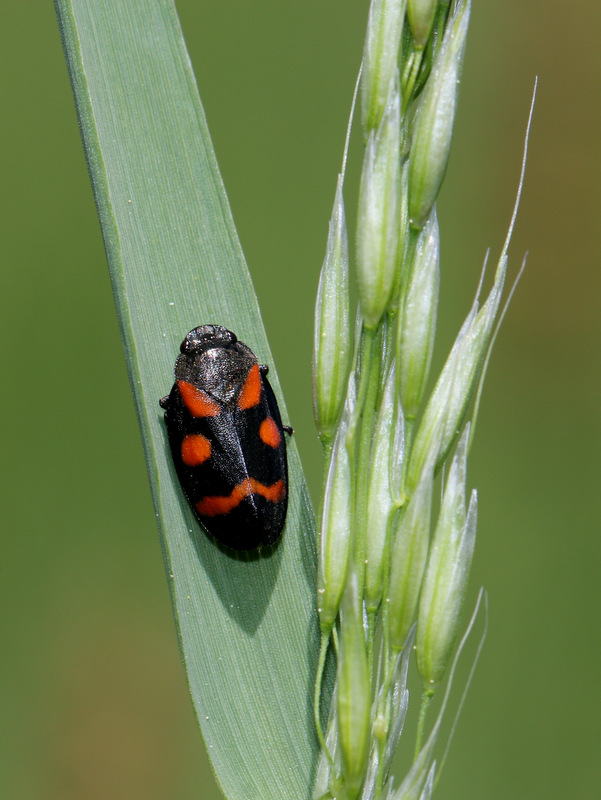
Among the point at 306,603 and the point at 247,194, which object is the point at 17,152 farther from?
the point at 306,603

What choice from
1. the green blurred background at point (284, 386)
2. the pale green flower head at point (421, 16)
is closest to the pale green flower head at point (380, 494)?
the pale green flower head at point (421, 16)

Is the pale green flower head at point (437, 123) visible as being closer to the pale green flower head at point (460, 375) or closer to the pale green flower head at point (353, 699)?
the pale green flower head at point (460, 375)

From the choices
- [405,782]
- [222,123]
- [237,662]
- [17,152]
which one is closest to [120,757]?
[237,662]

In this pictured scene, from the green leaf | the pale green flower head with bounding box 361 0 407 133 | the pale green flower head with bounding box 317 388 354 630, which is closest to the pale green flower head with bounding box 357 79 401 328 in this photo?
the pale green flower head with bounding box 361 0 407 133

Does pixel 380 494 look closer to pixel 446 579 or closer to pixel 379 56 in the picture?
pixel 446 579

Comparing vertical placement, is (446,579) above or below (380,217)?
below

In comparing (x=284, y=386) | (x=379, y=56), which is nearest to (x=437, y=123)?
(x=379, y=56)

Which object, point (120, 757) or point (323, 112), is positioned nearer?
point (120, 757)
